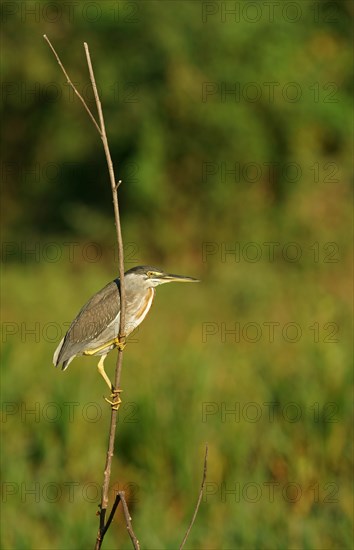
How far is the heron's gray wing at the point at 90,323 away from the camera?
2.47 metres

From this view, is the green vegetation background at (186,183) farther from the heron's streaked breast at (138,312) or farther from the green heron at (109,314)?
the heron's streaked breast at (138,312)

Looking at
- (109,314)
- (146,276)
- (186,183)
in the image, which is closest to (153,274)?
(146,276)

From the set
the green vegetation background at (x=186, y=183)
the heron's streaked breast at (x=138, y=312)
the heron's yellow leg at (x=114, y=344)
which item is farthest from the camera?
the green vegetation background at (x=186, y=183)

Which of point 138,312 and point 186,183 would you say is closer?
point 138,312

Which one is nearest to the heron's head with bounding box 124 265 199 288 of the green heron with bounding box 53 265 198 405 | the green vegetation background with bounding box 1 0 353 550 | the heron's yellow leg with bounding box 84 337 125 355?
the green heron with bounding box 53 265 198 405

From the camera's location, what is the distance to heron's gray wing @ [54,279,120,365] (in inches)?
97.1

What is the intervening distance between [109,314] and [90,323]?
0.06 meters

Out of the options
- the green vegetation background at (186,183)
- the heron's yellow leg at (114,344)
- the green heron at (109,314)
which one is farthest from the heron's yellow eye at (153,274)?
the green vegetation background at (186,183)

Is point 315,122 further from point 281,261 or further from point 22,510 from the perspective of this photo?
point 22,510

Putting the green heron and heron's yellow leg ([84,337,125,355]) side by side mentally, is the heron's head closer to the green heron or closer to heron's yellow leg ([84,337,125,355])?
the green heron

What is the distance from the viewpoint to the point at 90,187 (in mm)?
14828

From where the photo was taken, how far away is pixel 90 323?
2471mm

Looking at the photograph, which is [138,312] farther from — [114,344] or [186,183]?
[186,183]

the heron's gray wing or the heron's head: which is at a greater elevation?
the heron's head
